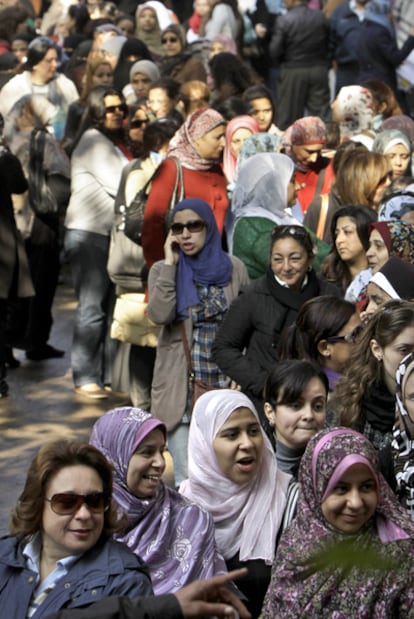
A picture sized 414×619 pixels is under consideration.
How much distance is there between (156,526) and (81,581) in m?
1.02

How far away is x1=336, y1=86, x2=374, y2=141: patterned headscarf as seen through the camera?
484 inches

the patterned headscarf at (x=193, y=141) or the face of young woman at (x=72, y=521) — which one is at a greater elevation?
the patterned headscarf at (x=193, y=141)

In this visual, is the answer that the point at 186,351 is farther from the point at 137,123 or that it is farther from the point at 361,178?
the point at 137,123

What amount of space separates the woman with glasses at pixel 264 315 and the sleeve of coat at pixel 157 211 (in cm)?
172

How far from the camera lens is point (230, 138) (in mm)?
10656

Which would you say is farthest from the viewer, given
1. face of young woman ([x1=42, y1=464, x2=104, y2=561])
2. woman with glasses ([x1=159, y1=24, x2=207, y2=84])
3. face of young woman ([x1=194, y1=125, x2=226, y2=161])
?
woman with glasses ([x1=159, y1=24, x2=207, y2=84])

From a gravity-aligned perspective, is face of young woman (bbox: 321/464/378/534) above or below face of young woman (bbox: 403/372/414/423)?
below

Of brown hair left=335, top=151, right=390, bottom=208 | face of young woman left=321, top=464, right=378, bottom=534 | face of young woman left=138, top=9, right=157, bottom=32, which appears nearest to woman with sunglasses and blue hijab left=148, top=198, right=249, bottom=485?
brown hair left=335, top=151, right=390, bottom=208

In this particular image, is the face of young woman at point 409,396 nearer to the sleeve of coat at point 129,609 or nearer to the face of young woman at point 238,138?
the sleeve of coat at point 129,609

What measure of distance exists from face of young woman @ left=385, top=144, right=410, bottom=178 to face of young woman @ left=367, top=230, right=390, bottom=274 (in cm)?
309

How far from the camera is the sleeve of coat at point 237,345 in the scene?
660 centimetres

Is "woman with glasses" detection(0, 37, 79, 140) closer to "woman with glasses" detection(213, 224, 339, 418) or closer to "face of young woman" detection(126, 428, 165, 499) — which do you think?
"woman with glasses" detection(213, 224, 339, 418)

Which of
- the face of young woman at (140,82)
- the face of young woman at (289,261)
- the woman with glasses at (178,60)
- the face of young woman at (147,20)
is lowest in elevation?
the face of young woman at (289,261)

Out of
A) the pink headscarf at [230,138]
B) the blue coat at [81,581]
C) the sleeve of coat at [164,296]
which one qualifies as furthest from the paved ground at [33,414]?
the blue coat at [81,581]
